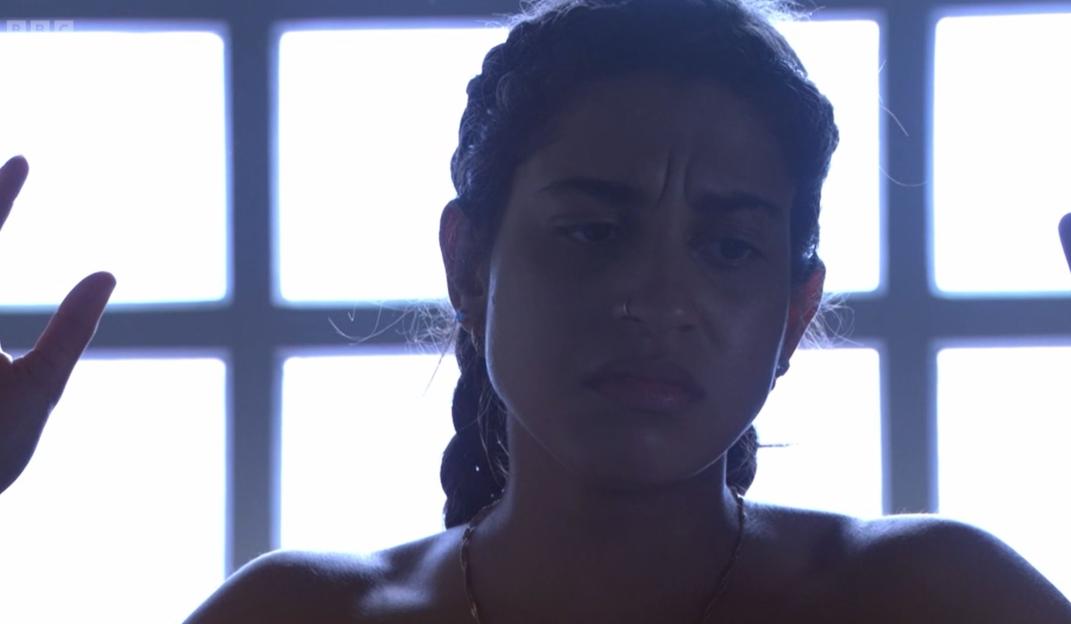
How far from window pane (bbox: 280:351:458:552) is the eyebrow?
4.20 feet

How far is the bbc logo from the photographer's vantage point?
240cm

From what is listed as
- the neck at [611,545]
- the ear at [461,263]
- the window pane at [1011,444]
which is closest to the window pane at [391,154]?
the window pane at [1011,444]

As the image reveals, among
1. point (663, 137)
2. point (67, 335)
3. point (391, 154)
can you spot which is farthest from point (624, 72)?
point (391, 154)

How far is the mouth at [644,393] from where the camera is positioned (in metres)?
1.05

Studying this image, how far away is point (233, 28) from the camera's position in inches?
93.3

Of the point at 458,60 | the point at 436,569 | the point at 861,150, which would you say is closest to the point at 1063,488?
the point at 861,150

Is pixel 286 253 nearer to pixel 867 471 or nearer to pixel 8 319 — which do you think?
pixel 8 319

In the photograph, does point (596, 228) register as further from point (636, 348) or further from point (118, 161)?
point (118, 161)

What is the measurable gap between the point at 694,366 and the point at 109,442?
5.31ft

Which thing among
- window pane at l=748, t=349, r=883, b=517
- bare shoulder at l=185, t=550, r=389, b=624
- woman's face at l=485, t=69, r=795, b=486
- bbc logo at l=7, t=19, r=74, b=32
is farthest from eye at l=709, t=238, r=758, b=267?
bbc logo at l=7, t=19, r=74, b=32

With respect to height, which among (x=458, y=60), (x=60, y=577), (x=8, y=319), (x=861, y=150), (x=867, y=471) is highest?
(x=458, y=60)

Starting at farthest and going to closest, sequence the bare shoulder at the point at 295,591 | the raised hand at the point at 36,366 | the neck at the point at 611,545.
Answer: the bare shoulder at the point at 295,591, the neck at the point at 611,545, the raised hand at the point at 36,366

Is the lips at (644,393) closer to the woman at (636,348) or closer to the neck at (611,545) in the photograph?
the woman at (636,348)

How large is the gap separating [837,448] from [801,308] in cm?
122
